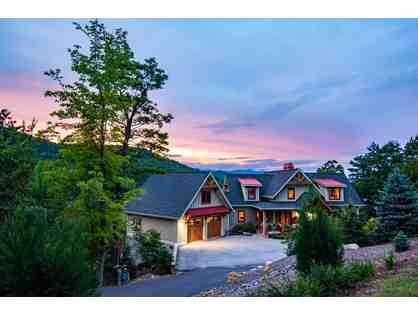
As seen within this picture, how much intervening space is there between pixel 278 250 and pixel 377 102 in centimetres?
392

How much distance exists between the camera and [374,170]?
7.18m

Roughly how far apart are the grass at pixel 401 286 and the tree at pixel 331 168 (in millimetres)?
1775

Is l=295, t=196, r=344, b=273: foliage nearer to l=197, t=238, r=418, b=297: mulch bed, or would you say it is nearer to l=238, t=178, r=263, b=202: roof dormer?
l=197, t=238, r=418, b=297: mulch bed

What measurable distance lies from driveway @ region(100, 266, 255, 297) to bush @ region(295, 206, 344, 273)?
77.3 inches

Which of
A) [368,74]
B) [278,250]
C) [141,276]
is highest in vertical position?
[368,74]

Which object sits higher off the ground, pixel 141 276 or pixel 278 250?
pixel 278 250

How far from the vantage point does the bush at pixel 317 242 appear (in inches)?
146

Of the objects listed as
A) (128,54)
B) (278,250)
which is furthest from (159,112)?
(278,250)

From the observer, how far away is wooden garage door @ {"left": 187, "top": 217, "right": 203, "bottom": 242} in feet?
31.4

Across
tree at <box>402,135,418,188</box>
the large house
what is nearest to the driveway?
the large house

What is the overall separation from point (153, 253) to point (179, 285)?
7.43ft

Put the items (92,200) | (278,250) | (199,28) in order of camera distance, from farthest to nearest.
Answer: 1. (278,250)
2. (92,200)
3. (199,28)
